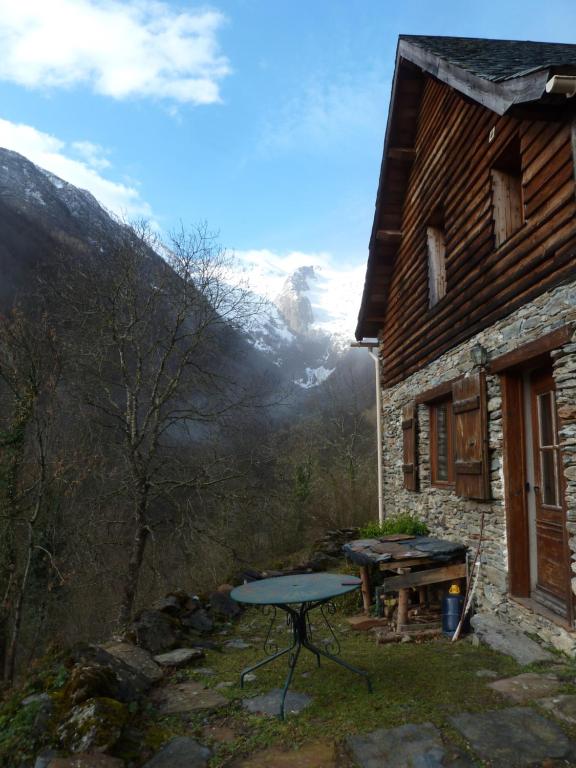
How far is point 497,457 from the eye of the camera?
5.26 meters

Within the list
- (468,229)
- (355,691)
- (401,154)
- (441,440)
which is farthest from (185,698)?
(401,154)

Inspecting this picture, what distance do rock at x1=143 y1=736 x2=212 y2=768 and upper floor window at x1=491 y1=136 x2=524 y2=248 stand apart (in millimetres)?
5122

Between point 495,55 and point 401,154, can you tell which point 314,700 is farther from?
point 401,154

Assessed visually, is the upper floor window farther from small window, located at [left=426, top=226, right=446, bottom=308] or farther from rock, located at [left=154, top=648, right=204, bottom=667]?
rock, located at [left=154, top=648, right=204, bottom=667]

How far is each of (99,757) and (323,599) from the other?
5.24ft

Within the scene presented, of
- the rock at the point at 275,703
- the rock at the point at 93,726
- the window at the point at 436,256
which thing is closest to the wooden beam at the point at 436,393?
the window at the point at 436,256

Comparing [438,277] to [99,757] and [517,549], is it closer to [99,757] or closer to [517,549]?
[517,549]

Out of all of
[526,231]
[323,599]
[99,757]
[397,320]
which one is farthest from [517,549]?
[397,320]

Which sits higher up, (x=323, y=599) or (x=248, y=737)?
(x=323, y=599)

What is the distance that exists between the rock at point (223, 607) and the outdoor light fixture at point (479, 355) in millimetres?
4166

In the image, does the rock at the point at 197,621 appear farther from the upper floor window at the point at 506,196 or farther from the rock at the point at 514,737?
the upper floor window at the point at 506,196

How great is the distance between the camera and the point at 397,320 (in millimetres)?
8992

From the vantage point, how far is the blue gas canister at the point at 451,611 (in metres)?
5.34

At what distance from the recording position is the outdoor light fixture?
547 cm
